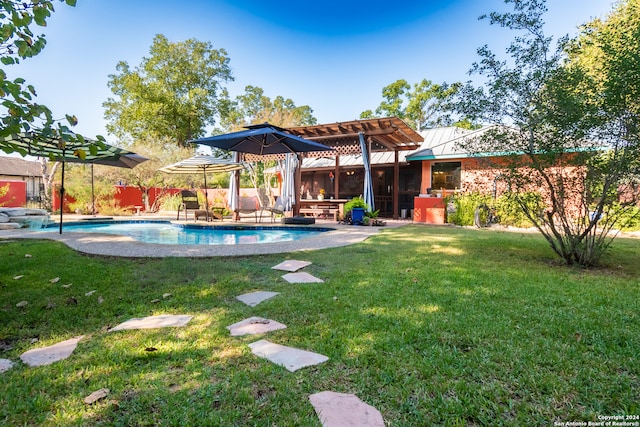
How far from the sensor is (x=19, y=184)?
17.4 metres

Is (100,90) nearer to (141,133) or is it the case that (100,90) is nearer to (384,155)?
(141,133)

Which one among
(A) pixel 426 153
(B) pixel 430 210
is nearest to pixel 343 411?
(B) pixel 430 210

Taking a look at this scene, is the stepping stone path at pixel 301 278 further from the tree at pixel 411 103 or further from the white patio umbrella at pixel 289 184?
the tree at pixel 411 103

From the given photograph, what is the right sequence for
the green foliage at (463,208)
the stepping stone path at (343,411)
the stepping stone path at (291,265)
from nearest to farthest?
1. the stepping stone path at (343,411)
2. the stepping stone path at (291,265)
3. the green foliage at (463,208)

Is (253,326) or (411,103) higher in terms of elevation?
(411,103)

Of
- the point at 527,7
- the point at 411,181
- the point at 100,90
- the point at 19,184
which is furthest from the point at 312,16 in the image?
the point at 100,90

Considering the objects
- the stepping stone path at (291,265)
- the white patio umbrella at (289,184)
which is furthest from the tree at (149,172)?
the stepping stone path at (291,265)

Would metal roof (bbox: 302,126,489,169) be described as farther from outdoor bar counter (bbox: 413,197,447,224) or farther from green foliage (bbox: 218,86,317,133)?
green foliage (bbox: 218,86,317,133)

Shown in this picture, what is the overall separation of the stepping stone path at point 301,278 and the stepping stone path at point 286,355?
1.62 meters

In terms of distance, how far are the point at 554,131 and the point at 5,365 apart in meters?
6.17

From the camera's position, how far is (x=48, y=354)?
2111 millimetres

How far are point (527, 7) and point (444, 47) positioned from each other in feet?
47.9

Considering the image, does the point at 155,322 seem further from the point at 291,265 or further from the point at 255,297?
the point at 291,265

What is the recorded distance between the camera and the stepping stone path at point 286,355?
1937 millimetres
